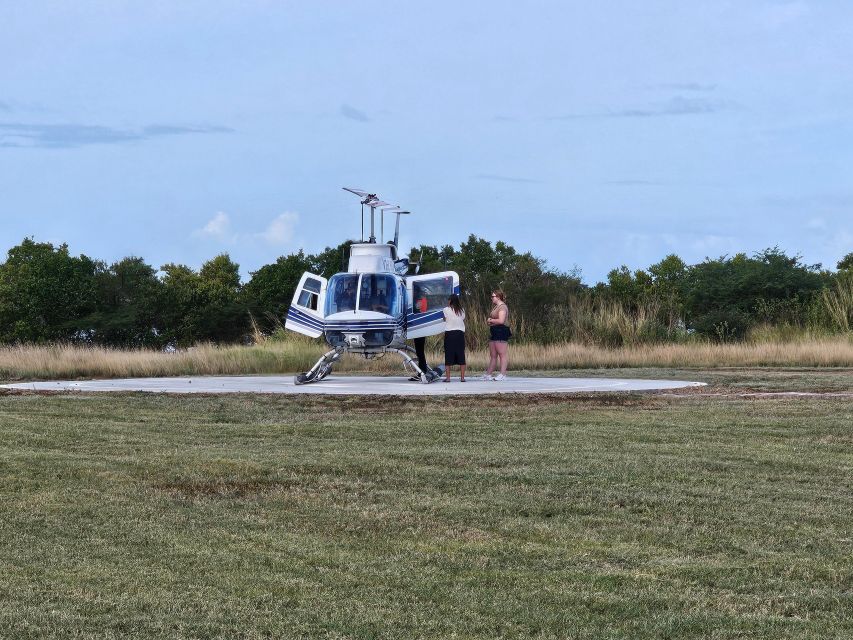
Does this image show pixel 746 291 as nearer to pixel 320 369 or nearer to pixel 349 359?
pixel 349 359

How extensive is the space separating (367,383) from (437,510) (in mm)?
12668

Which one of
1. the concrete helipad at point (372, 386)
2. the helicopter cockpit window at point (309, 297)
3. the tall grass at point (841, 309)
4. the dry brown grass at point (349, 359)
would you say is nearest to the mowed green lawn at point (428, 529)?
the concrete helipad at point (372, 386)

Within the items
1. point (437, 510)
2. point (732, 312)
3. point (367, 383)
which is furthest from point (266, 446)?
point (732, 312)

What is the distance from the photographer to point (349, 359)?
27844 mm

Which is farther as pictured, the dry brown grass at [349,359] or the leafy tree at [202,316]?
the leafy tree at [202,316]

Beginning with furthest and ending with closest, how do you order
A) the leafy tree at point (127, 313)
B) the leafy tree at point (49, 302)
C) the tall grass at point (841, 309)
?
the leafy tree at point (49, 302)
the leafy tree at point (127, 313)
the tall grass at point (841, 309)

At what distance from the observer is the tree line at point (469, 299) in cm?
3316

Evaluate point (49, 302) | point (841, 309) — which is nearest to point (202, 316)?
point (49, 302)

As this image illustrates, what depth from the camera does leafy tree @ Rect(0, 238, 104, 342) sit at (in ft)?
183

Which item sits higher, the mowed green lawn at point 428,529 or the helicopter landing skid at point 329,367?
the helicopter landing skid at point 329,367

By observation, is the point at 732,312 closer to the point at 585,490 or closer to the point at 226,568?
the point at 585,490

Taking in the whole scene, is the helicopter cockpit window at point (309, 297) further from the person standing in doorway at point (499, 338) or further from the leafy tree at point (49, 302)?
the leafy tree at point (49, 302)

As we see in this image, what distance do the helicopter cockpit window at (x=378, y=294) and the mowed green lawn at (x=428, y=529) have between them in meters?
6.99

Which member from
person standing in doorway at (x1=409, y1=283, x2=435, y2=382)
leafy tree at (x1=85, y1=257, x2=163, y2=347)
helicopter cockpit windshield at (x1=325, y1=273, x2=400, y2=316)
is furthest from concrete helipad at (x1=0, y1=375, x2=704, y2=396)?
leafy tree at (x1=85, y1=257, x2=163, y2=347)
